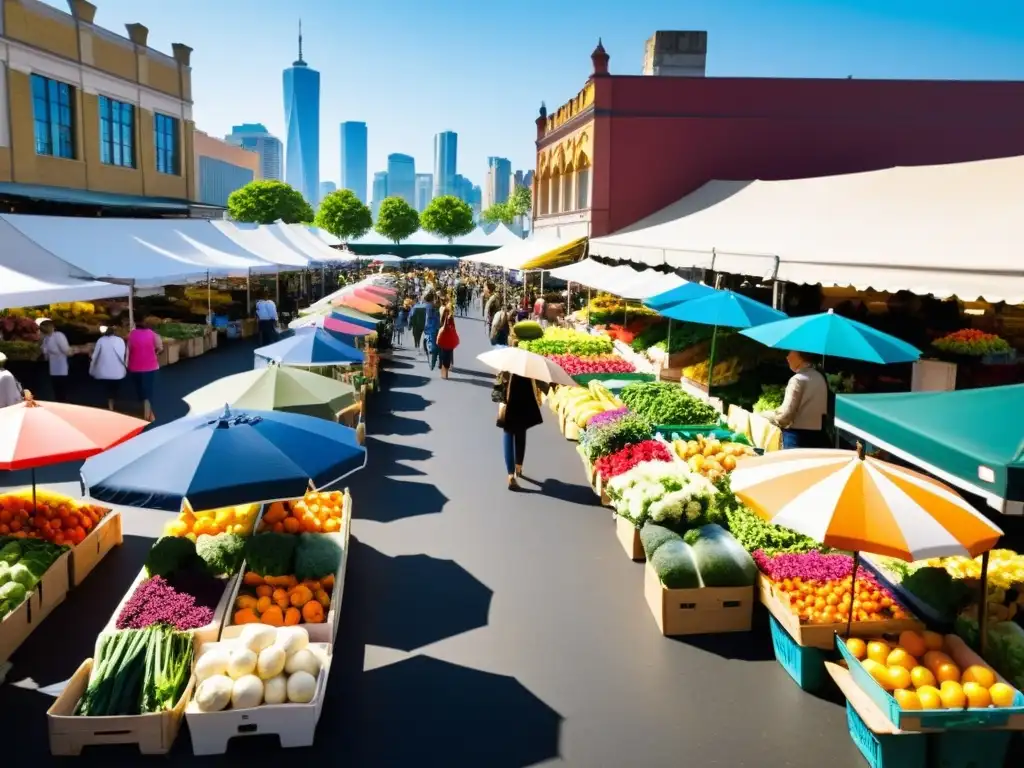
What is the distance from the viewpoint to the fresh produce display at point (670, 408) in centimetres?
1092

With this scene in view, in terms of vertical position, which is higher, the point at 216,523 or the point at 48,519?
the point at 216,523

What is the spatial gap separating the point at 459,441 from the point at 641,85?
17.8 meters

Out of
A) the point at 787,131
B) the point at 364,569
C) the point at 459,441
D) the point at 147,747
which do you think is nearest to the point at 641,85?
the point at 787,131

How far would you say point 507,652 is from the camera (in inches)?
245

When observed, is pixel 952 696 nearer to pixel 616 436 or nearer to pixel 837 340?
pixel 837 340

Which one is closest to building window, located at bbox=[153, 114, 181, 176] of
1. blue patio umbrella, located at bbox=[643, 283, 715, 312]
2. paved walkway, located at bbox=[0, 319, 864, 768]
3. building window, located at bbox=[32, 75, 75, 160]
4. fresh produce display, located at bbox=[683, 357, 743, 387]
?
building window, located at bbox=[32, 75, 75, 160]

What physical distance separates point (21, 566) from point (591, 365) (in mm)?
10827

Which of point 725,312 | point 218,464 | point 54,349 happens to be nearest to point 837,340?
point 725,312

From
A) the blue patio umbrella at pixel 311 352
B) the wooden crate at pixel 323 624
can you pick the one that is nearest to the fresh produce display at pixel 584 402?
the blue patio umbrella at pixel 311 352

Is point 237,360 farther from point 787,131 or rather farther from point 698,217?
point 787,131

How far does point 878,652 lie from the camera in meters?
5.17

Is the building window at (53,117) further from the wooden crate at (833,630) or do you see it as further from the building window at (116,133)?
the wooden crate at (833,630)

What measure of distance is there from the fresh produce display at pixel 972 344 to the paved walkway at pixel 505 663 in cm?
585

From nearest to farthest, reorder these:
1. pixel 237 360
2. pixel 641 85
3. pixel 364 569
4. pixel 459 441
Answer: pixel 364 569 → pixel 459 441 → pixel 237 360 → pixel 641 85
